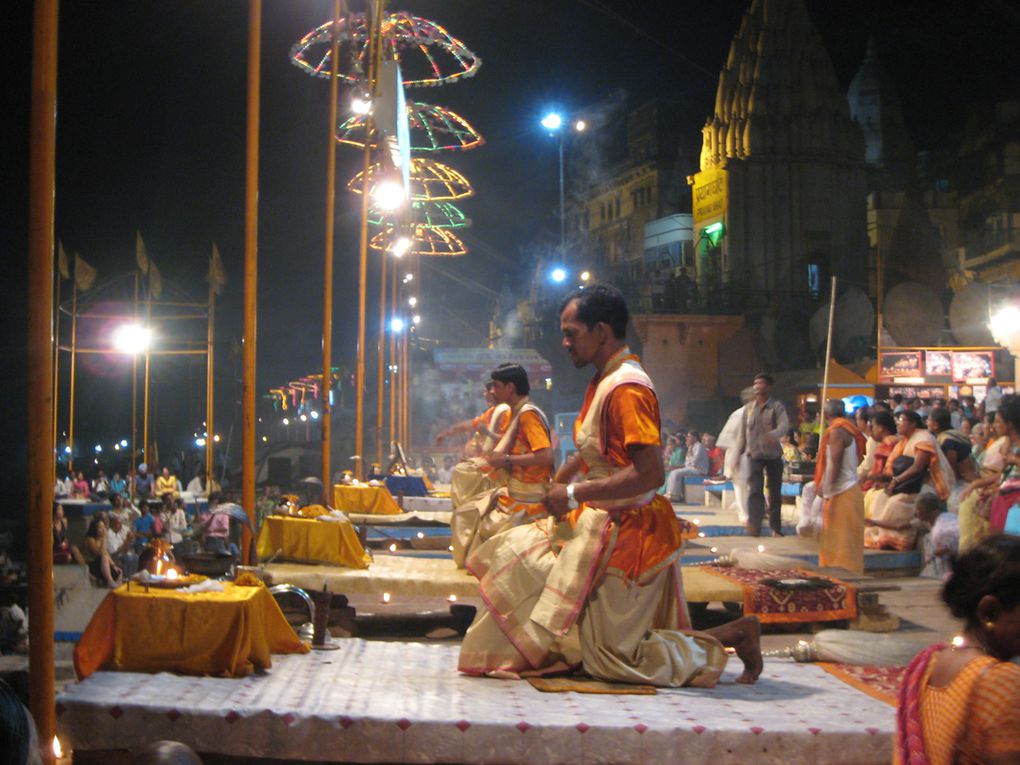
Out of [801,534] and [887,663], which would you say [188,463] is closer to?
[801,534]

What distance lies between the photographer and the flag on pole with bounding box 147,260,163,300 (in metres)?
25.7

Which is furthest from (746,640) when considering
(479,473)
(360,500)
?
(360,500)

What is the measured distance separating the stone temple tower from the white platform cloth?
37.7 m

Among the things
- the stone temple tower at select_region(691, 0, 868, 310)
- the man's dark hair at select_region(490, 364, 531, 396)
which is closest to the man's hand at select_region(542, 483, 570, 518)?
the man's dark hair at select_region(490, 364, 531, 396)

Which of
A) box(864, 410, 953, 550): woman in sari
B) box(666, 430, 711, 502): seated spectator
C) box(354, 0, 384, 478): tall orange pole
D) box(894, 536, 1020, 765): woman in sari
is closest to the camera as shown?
box(894, 536, 1020, 765): woman in sari

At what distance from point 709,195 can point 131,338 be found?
89.0 ft

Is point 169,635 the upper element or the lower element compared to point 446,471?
lower

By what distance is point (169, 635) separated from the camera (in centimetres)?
582

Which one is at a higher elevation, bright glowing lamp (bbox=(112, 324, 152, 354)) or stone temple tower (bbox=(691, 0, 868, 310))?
stone temple tower (bbox=(691, 0, 868, 310))

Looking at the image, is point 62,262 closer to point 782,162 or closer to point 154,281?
point 154,281

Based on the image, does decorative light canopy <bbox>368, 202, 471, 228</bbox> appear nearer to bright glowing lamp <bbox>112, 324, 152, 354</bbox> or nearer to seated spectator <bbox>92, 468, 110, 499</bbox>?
bright glowing lamp <bbox>112, 324, 152, 354</bbox>

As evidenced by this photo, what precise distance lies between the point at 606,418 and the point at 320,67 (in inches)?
511

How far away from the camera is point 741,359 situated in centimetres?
4041

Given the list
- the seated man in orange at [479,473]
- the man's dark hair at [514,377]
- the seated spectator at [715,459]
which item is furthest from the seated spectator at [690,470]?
the man's dark hair at [514,377]
